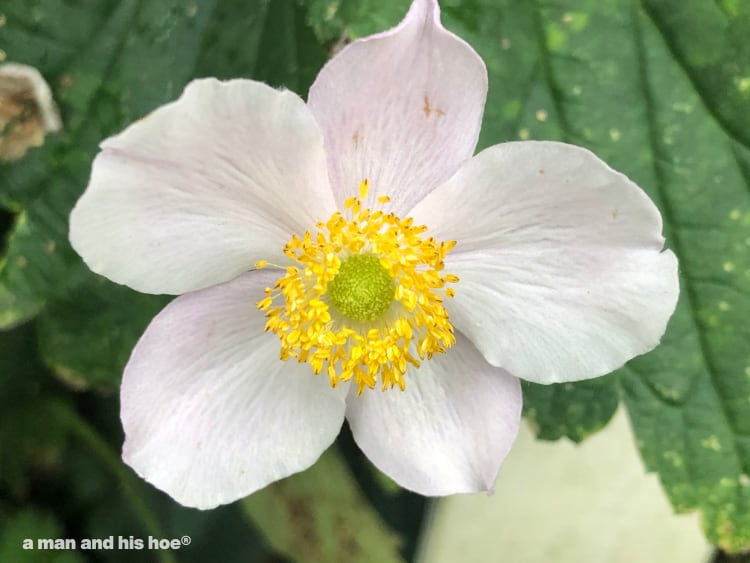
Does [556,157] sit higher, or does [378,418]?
[556,157]

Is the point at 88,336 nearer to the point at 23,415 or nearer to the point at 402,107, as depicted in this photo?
the point at 23,415

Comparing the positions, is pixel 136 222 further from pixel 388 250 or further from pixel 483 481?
pixel 483 481

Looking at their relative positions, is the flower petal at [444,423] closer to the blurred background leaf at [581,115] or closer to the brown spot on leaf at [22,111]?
the blurred background leaf at [581,115]

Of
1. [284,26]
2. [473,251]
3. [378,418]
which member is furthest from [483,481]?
[284,26]

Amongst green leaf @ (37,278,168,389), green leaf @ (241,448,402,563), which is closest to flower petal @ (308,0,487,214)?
green leaf @ (37,278,168,389)

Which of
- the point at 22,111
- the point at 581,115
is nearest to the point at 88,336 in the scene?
the point at 22,111

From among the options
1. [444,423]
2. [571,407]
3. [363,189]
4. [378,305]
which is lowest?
[571,407]
